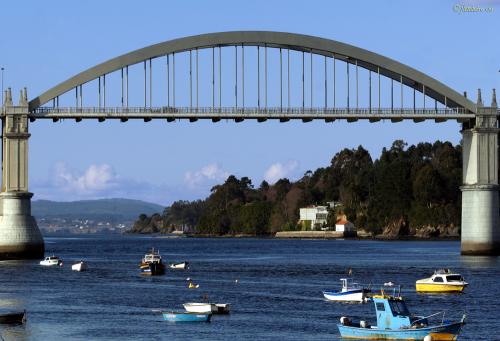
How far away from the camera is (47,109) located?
478 ft

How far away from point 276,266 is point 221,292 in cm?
4662

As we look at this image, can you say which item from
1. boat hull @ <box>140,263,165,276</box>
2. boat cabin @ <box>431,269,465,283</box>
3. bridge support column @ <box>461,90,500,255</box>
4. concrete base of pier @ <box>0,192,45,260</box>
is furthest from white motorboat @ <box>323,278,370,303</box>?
concrete base of pier @ <box>0,192,45,260</box>

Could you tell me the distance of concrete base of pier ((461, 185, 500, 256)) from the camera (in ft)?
465

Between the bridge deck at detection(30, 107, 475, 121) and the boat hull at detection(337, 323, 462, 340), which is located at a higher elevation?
the bridge deck at detection(30, 107, 475, 121)

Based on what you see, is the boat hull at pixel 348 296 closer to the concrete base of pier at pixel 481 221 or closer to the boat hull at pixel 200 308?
the boat hull at pixel 200 308

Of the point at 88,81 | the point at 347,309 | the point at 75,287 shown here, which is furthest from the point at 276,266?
the point at 347,309

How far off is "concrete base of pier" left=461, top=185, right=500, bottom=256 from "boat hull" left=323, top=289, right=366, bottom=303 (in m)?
51.0

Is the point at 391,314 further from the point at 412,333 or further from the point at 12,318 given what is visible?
the point at 12,318

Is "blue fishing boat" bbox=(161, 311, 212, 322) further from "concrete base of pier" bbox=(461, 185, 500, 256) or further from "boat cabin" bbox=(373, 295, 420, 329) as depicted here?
"concrete base of pier" bbox=(461, 185, 500, 256)

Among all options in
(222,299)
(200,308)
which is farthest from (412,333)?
(222,299)

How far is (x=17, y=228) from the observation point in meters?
137

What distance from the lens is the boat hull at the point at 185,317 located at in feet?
263

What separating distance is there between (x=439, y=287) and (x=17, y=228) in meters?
51.6

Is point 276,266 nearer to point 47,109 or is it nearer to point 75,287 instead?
point 47,109
